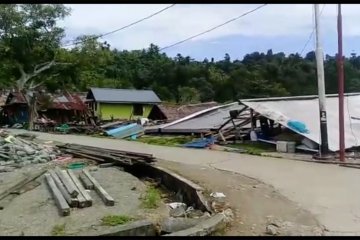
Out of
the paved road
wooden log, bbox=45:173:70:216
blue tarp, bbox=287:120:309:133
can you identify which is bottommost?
the paved road

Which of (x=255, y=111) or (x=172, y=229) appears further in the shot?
(x=255, y=111)

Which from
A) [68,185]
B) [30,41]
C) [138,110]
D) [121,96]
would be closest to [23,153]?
[68,185]

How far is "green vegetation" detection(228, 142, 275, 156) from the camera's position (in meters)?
17.1

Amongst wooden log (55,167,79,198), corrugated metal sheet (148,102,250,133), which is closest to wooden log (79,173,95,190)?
wooden log (55,167,79,198)

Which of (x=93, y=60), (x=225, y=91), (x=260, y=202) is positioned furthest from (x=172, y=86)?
(x=260, y=202)

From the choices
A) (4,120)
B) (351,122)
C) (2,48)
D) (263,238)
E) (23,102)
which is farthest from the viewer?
(4,120)

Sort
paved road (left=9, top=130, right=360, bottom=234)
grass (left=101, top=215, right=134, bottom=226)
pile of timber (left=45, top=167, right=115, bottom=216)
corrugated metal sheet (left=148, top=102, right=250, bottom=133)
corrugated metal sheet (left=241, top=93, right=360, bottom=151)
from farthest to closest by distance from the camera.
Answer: corrugated metal sheet (left=148, top=102, right=250, bottom=133) → corrugated metal sheet (left=241, top=93, right=360, bottom=151) → pile of timber (left=45, top=167, right=115, bottom=216) → paved road (left=9, top=130, right=360, bottom=234) → grass (left=101, top=215, right=134, bottom=226)

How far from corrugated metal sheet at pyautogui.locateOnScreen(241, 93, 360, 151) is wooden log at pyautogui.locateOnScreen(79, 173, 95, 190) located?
28.1 feet

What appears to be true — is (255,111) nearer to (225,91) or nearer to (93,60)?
(93,60)

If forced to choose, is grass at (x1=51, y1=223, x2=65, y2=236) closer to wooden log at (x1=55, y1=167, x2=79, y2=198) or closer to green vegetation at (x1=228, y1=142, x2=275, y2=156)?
wooden log at (x1=55, y1=167, x2=79, y2=198)

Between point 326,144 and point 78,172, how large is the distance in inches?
→ 313

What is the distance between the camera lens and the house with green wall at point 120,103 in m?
45.3

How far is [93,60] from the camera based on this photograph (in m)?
40.1

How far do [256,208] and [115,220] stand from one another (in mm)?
2472
